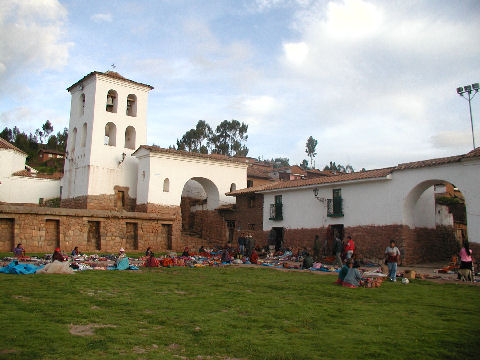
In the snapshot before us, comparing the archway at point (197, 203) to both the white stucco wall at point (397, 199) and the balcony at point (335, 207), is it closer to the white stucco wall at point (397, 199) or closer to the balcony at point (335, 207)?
the white stucco wall at point (397, 199)

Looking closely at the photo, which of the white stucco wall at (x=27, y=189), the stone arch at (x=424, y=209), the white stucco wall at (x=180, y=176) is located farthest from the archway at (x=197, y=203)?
the stone arch at (x=424, y=209)

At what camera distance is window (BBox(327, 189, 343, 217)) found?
76.9 feet

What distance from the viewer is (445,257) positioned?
22594mm

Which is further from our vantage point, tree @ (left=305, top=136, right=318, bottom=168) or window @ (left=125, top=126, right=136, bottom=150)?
tree @ (left=305, top=136, right=318, bottom=168)

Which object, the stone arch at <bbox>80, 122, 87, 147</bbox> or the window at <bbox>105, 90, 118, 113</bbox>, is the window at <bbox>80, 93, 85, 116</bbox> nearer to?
the stone arch at <bbox>80, 122, 87, 147</bbox>

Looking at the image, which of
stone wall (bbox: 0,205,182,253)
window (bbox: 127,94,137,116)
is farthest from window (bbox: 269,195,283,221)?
window (bbox: 127,94,137,116)

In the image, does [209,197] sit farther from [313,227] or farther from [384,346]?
[384,346]

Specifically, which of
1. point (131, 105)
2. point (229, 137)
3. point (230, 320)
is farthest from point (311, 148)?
point (230, 320)

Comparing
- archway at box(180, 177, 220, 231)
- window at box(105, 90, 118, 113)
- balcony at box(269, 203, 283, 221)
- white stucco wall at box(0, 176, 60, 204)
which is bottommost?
balcony at box(269, 203, 283, 221)

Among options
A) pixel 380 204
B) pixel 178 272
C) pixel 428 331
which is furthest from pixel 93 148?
pixel 428 331

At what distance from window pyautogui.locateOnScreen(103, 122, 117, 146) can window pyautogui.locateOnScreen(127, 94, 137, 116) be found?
1824 millimetres

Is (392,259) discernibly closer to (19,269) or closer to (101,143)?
(19,269)

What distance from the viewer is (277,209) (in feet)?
90.2

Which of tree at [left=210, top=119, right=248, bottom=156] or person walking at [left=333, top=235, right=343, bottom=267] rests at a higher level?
tree at [left=210, top=119, right=248, bottom=156]
